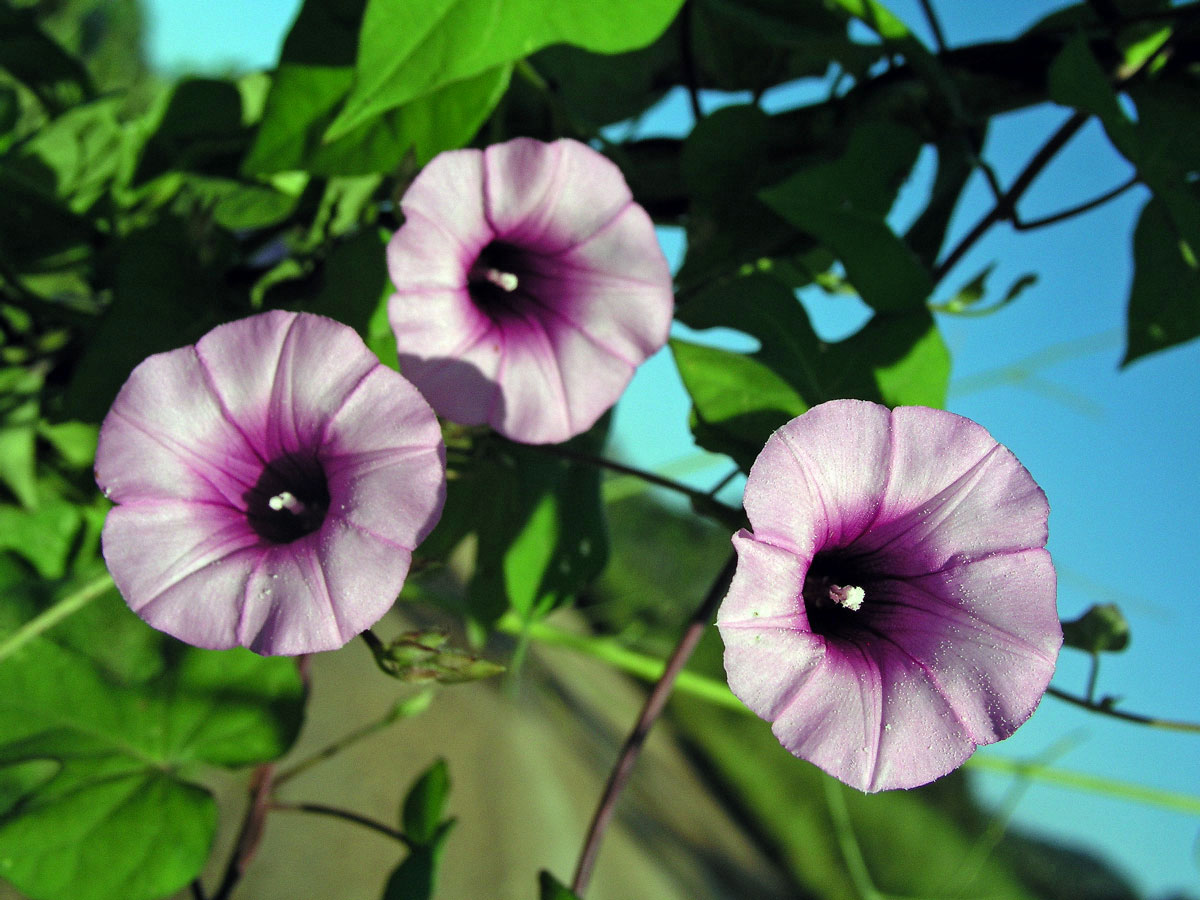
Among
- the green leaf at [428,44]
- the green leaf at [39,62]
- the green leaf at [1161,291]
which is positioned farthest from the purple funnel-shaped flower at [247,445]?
the green leaf at [39,62]

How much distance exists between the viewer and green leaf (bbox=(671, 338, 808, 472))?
446 millimetres

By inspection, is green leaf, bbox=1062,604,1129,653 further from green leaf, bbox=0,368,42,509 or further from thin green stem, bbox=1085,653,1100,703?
green leaf, bbox=0,368,42,509

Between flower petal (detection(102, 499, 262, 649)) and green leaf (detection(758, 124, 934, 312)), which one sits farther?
green leaf (detection(758, 124, 934, 312))

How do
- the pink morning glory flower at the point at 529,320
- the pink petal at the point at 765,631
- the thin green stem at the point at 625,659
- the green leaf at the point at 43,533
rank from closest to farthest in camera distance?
the pink petal at the point at 765,631 < the pink morning glory flower at the point at 529,320 < the green leaf at the point at 43,533 < the thin green stem at the point at 625,659

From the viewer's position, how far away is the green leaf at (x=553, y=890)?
435 mm

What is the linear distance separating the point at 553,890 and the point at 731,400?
280mm

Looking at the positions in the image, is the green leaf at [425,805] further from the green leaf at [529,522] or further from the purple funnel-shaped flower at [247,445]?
the purple funnel-shaped flower at [247,445]

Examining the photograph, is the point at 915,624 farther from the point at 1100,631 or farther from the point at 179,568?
the point at 179,568

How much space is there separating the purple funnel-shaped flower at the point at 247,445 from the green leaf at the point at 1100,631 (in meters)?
0.42

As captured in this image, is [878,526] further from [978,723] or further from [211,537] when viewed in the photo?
[211,537]

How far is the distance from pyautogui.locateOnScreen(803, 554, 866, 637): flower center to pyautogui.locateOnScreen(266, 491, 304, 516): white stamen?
0.82ft

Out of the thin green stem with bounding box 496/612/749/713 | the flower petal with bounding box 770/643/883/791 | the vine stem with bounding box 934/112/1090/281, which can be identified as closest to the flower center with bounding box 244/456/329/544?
the flower petal with bounding box 770/643/883/791

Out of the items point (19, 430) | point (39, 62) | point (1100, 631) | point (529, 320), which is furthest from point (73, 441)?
point (1100, 631)

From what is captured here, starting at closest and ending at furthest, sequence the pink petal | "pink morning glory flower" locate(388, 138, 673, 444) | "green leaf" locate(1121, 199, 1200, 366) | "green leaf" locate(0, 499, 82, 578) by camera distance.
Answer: the pink petal
"pink morning glory flower" locate(388, 138, 673, 444)
"green leaf" locate(1121, 199, 1200, 366)
"green leaf" locate(0, 499, 82, 578)
